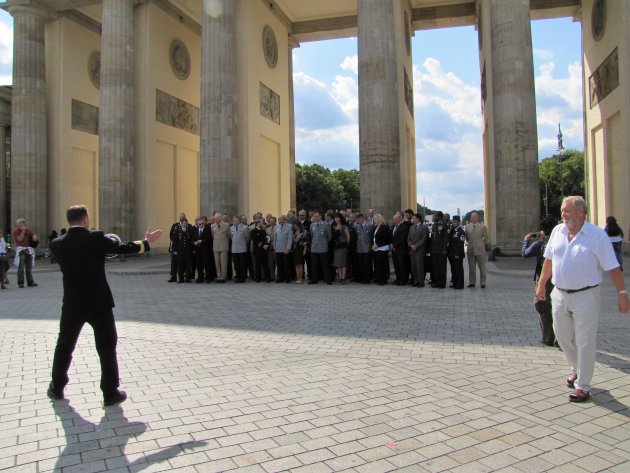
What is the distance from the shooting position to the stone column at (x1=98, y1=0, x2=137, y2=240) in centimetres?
2483

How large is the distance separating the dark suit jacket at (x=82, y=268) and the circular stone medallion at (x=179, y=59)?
85.4 feet

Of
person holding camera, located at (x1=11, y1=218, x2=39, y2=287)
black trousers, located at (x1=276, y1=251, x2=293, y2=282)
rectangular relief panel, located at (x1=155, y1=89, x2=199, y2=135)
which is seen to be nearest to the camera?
black trousers, located at (x1=276, y1=251, x2=293, y2=282)

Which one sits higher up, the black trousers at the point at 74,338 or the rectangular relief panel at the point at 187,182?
the rectangular relief panel at the point at 187,182

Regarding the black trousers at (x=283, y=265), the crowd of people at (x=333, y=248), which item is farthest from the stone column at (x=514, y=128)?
the black trousers at (x=283, y=265)

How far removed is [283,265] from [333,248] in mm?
1557

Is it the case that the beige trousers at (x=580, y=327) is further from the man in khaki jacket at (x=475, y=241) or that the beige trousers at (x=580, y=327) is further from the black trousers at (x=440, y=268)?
the man in khaki jacket at (x=475, y=241)

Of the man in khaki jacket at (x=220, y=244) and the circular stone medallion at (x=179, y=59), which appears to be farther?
the circular stone medallion at (x=179, y=59)

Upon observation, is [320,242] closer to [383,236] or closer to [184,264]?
[383,236]

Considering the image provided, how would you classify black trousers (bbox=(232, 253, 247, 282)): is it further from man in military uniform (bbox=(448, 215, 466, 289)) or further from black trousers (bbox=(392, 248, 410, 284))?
man in military uniform (bbox=(448, 215, 466, 289))

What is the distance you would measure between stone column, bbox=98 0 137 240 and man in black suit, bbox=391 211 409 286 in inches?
625

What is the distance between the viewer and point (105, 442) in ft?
12.4

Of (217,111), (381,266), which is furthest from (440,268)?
(217,111)

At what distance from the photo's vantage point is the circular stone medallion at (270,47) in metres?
26.8

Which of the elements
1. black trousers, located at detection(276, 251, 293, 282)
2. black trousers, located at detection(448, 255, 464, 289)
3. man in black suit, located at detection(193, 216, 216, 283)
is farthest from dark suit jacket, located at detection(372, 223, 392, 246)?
man in black suit, located at detection(193, 216, 216, 283)
